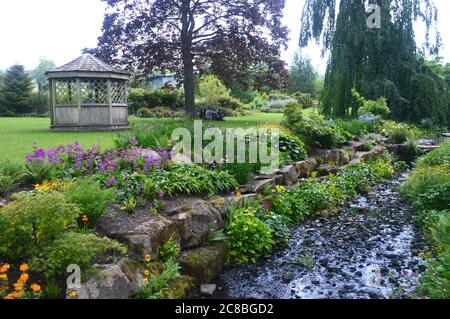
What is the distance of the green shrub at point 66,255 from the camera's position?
2.93 m

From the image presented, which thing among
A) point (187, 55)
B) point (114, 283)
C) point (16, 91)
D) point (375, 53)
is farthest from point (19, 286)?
point (16, 91)

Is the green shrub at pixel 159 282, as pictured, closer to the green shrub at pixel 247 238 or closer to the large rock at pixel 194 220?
the large rock at pixel 194 220

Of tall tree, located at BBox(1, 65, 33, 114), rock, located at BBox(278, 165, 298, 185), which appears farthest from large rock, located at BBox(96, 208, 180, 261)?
tall tree, located at BBox(1, 65, 33, 114)

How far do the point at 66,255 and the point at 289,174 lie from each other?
4.61 metres

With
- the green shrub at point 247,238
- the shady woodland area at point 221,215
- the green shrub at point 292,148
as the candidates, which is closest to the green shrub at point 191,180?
the shady woodland area at point 221,215

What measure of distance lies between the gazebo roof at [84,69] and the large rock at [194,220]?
9164mm

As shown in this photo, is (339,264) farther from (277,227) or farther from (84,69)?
(84,69)

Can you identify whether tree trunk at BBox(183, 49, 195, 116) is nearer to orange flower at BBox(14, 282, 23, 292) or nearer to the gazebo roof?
the gazebo roof

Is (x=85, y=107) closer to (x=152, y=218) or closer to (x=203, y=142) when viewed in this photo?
(x=203, y=142)

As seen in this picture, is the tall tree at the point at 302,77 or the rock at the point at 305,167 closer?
the rock at the point at 305,167

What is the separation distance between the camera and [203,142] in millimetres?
6605

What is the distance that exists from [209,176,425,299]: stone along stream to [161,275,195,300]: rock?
30 centimetres

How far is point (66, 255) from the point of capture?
2.94m
